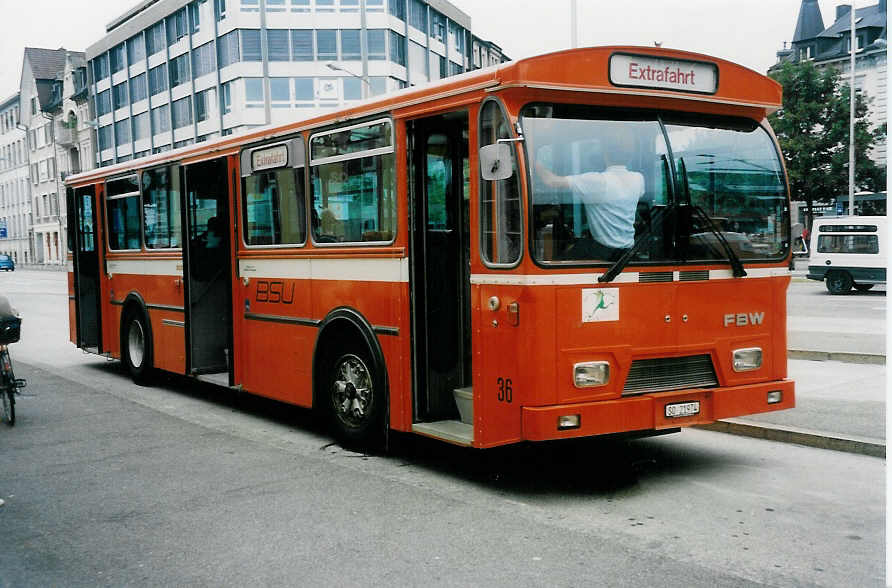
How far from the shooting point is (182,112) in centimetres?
6078

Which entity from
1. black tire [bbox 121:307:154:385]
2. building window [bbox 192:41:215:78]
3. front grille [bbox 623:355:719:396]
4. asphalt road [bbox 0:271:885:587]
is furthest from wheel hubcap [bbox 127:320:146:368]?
building window [bbox 192:41:215:78]

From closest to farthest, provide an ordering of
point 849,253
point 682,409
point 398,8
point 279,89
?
1. point 682,409
2. point 849,253
3. point 279,89
4. point 398,8

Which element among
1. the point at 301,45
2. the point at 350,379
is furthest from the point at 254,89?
the point at 350,379

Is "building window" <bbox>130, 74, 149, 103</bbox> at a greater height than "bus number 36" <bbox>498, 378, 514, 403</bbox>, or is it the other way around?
"building window" <bbox>130, 74, 149, 103</bbox>

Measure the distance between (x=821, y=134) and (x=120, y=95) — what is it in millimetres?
49631

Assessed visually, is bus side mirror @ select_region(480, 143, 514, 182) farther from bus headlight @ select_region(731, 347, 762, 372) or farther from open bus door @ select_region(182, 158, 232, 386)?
open bus door @ select_region(182, 158, 232, 386)

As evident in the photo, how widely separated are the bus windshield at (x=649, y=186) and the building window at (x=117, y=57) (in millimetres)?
68236

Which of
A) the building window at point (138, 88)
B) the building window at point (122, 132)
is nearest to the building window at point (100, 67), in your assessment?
the building window at point (122, 132)

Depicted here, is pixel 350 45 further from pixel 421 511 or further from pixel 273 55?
pixel 421 511

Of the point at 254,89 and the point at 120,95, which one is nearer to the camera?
the point at 254,89

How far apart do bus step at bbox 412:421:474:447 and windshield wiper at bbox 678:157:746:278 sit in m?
2.18

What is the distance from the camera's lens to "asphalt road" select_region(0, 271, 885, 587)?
16.1 ft

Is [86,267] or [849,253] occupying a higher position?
[86,267]

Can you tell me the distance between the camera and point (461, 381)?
724 centimetres
